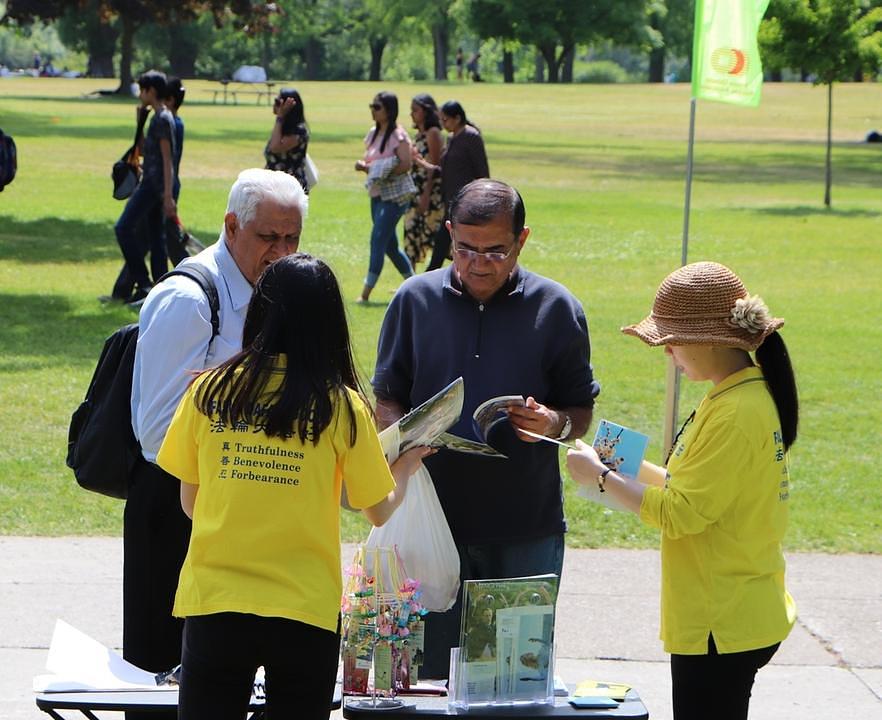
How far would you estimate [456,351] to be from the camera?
13.8ft

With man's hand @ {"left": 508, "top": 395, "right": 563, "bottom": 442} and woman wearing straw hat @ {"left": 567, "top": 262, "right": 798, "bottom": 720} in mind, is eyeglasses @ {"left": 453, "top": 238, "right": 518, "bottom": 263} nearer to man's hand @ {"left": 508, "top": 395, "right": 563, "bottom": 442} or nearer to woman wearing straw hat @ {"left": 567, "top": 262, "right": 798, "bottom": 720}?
man's hand @ {"left": 508, "top": 395, "right": 563, "bottom": 442}

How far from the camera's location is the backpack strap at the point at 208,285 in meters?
3.90

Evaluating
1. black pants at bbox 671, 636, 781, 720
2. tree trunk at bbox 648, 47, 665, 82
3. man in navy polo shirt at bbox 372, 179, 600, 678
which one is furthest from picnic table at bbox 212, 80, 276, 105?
black pants at bbox 671, 636, 781, 720

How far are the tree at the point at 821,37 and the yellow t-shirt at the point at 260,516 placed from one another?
2572 cm

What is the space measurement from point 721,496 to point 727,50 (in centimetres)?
427

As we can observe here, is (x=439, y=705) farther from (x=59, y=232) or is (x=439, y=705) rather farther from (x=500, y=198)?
(x=59, y=232)

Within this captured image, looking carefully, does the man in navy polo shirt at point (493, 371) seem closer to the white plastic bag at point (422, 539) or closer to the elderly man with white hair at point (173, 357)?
the white plastic bag at point (422, 539)

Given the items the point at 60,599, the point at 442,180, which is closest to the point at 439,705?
the point at 60,599

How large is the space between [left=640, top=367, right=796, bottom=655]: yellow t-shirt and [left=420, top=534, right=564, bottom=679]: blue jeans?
637 mm

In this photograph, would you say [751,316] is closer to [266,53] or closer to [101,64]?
[101,64]

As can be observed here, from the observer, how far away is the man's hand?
13.3 feet

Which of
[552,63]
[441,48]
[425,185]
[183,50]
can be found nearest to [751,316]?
[425,185]

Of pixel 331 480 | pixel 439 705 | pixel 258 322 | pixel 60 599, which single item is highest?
pixel 258 322

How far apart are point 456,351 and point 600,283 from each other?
12678 mm
